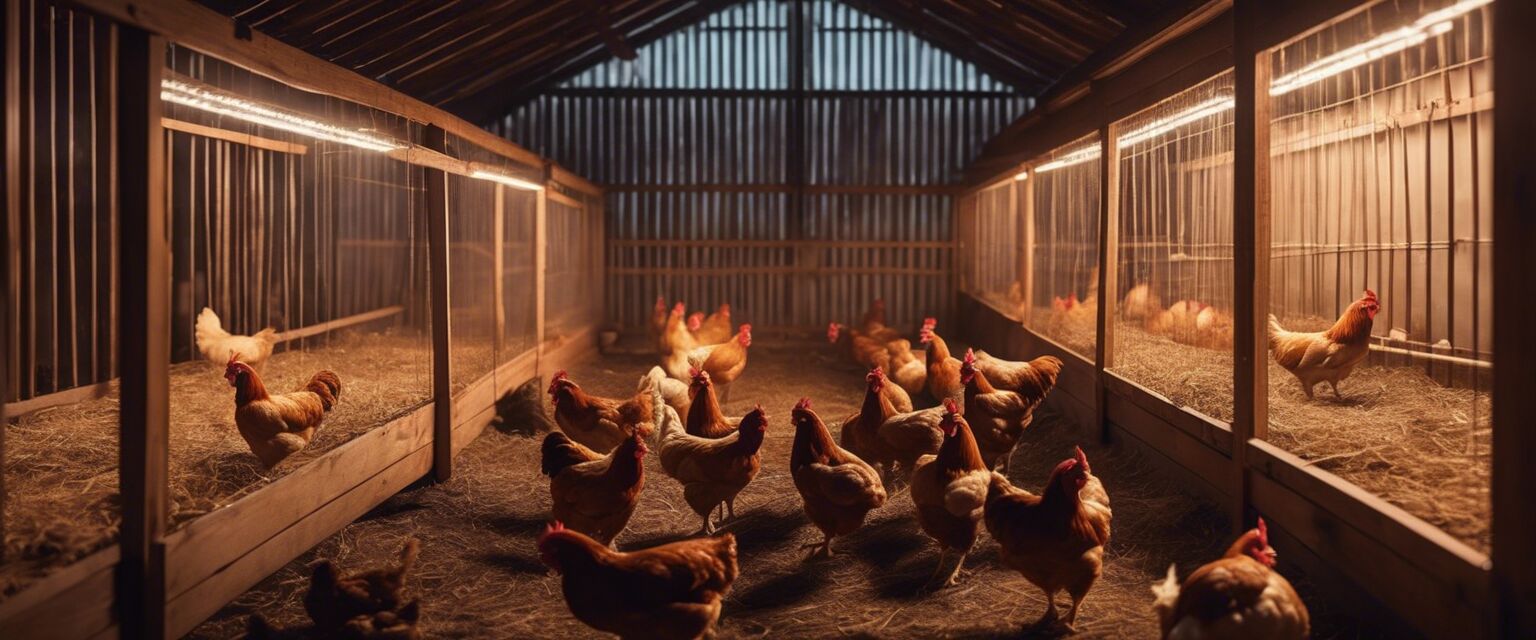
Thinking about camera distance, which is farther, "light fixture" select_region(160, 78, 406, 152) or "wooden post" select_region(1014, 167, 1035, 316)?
"wooden post" select_region(1014, 167, 1035, 316)

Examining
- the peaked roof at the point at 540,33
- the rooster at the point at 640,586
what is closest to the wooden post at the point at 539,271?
the peaked roof at the point at 540,33

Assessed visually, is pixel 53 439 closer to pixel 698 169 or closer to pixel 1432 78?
pixel 1432 78

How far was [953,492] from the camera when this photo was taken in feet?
14.3

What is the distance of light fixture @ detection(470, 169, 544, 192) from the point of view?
7032 mm

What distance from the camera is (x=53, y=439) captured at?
4887 mm

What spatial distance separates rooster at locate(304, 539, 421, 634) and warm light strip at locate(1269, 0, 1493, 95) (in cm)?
437

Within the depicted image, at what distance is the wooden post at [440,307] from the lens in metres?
6.09

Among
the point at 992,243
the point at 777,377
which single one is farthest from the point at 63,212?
the point at 992,243

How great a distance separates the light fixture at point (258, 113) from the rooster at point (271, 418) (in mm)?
1265

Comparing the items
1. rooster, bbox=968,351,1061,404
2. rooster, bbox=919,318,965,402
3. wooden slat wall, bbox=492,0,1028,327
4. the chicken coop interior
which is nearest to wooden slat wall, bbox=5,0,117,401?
the chicken coop interior

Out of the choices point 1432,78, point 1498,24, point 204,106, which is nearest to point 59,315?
point 204,106

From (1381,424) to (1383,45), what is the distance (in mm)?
1817

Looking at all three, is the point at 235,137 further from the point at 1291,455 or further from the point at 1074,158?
the point at 1291,455

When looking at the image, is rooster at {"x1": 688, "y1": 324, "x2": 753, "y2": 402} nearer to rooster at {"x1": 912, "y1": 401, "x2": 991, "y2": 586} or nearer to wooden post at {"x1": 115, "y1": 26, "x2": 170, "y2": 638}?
rooster at {"x1": 912, "y1": 401, "x2": 991, "y2": 586}
